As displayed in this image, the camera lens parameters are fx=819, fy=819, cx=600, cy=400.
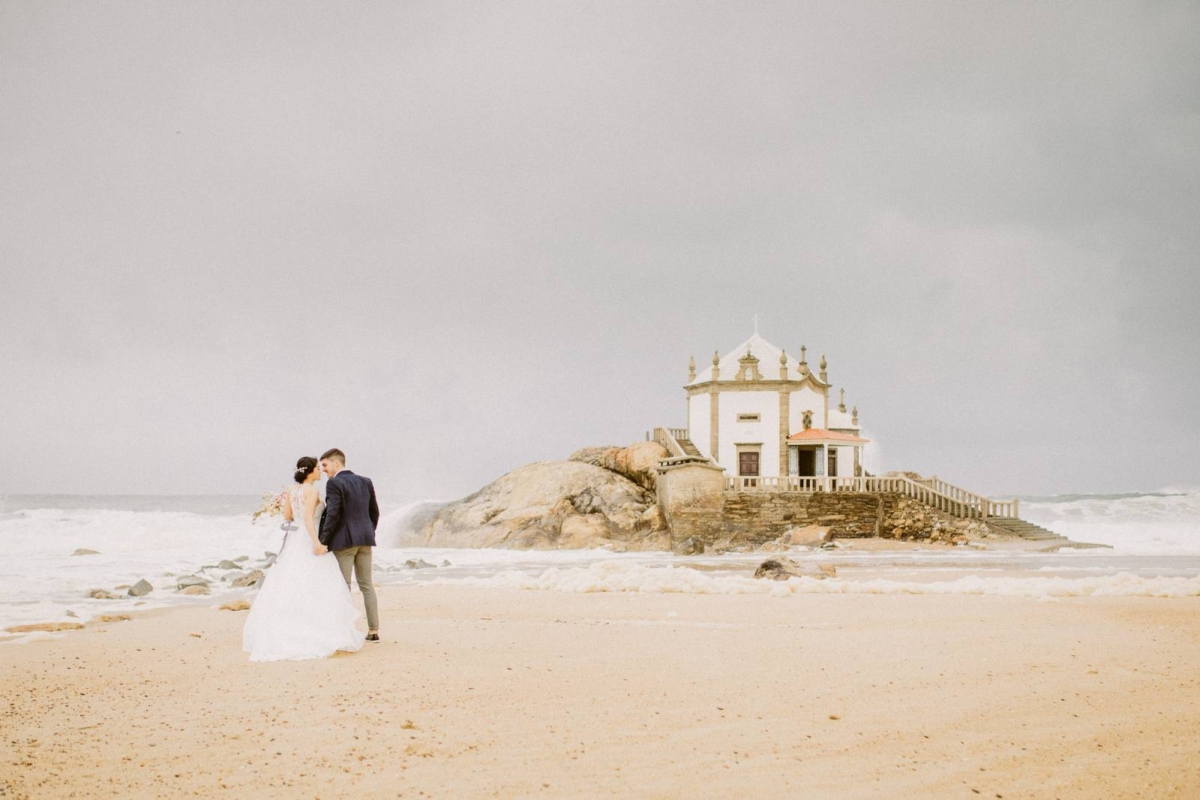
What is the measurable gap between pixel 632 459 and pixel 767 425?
6.99 m

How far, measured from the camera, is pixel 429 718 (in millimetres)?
5816

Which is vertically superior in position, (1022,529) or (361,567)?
(361,567)

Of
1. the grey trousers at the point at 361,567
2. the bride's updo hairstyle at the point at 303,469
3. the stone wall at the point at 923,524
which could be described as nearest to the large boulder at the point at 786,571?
the grey trousers at the point at 361,567

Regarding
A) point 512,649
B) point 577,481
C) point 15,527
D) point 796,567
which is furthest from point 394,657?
point 15,527

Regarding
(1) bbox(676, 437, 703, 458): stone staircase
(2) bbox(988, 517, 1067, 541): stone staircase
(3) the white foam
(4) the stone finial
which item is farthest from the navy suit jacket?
(3) the white foam

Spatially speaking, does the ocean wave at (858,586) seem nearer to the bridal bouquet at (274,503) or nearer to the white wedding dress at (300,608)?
the bridal bouquet at (274,503)

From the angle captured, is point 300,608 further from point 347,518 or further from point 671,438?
point 671,438

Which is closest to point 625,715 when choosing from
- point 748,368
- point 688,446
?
point 688,446

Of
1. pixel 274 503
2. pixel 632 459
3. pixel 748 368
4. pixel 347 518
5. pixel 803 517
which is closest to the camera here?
pixel 347 518

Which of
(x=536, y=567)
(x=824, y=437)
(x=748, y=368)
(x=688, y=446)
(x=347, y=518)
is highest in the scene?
(x=748, y=368)

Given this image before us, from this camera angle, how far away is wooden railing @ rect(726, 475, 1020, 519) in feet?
116

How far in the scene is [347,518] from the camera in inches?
333

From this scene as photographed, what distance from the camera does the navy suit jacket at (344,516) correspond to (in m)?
8.36

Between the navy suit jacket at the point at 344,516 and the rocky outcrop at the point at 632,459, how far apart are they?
29580mm
